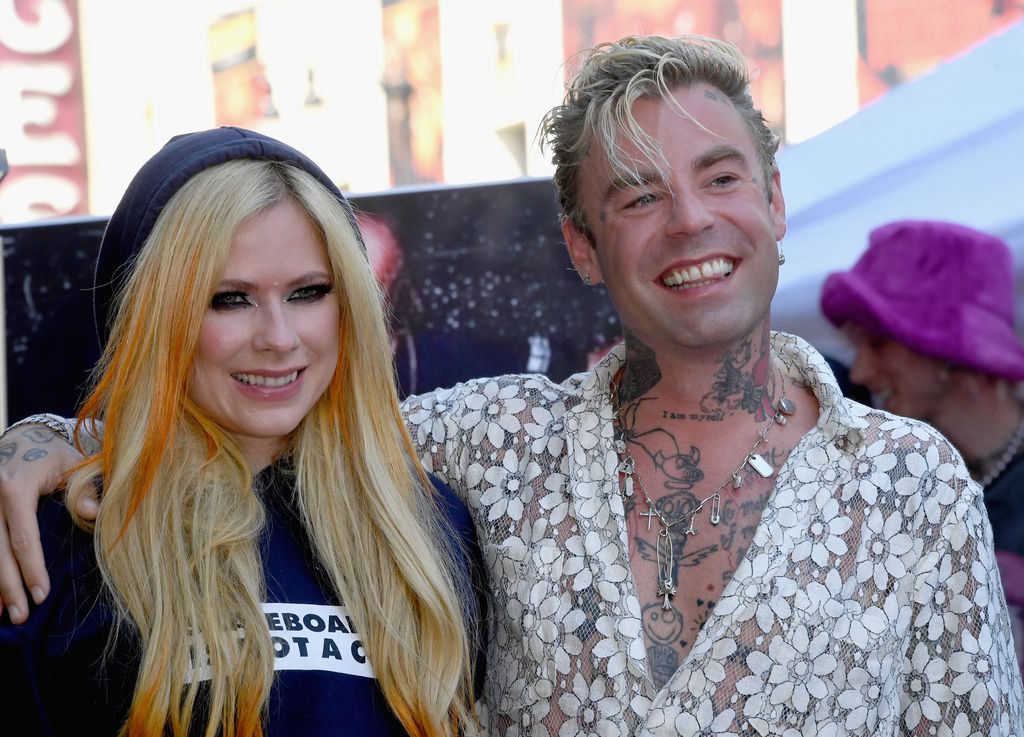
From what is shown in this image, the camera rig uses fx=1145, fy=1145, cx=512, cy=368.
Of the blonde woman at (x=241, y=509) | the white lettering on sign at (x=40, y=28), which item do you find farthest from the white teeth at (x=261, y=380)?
the white lettering on sign at (x=40, y=28)

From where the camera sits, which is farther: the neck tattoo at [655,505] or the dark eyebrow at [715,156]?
the dark eyebrow at [715,156]

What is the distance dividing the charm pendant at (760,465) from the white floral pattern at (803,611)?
0.05 m

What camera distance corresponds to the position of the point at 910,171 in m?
3.02

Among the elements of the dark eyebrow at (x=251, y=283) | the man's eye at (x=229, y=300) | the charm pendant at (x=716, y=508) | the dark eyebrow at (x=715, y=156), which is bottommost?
the charm pendant at (x=716, y=508)

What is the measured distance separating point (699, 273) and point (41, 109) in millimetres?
2211

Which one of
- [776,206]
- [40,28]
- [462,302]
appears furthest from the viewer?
[40,28]

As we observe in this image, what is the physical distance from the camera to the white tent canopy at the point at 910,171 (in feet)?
9.50

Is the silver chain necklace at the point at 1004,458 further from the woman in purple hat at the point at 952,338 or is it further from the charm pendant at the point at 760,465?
the charm pendant at the point at 760,465

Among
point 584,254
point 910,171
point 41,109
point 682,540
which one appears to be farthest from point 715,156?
point 41,109

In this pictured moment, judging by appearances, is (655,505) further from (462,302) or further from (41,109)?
(41,109)

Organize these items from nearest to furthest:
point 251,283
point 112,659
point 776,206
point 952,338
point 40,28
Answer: point 112,659
point 251,283
point 776,206
point 952,338
point 40,28

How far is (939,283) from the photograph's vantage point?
9.03 ft

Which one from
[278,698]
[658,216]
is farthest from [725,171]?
[278,698]

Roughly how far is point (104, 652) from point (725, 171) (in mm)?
1408
